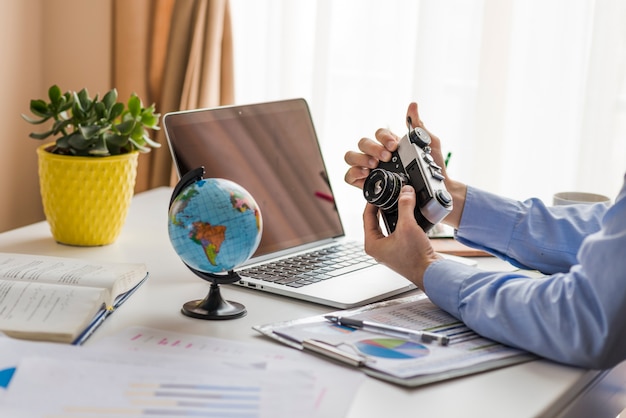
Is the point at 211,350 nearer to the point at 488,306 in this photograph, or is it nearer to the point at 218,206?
the point at 218,206

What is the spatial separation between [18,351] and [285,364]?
0.29 meters

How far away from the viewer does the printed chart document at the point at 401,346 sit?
909 mm

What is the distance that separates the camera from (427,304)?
3.75 ft

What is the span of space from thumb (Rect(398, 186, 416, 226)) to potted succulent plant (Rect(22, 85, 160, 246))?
1.66 feet

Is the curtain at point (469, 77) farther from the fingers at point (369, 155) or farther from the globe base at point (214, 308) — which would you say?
the globe base at point (214, 308)

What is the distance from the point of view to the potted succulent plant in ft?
4.51

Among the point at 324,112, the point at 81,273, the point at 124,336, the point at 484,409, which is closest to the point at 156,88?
the point at 324,112

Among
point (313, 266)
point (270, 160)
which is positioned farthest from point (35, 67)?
point (313, 266)

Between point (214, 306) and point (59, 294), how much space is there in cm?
19

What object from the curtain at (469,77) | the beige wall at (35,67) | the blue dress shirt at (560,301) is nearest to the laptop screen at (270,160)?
the blue dress shirt at (560,301)

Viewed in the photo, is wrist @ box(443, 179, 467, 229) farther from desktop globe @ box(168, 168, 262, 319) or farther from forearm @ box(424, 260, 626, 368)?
desktop globe @ box(168, 168, 262, 319)

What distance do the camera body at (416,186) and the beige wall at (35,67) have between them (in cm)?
153

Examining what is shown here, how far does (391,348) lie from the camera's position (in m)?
0.97

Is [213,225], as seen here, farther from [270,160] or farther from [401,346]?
[270,160]
